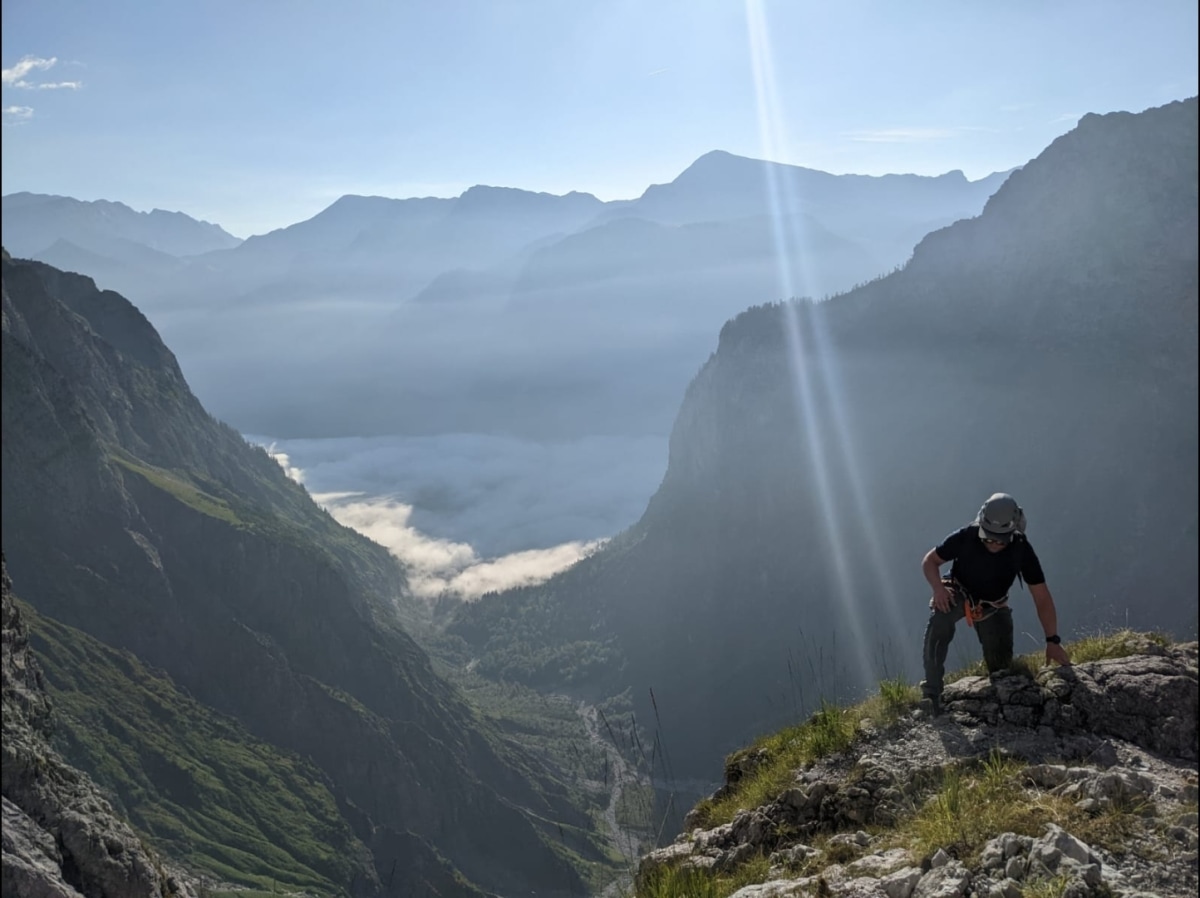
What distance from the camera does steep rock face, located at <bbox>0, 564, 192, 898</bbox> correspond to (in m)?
13.9

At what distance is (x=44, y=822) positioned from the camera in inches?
640

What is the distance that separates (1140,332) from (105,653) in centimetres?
15953

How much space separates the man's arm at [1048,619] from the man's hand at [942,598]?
4.26 ft

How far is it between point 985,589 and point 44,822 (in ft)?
58.5

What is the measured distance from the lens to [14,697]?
17.5m

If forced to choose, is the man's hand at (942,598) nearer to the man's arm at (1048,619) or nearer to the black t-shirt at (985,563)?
the black t-shirt at (985,563)

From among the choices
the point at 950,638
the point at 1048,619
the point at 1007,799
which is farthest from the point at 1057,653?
the point at 1007,799

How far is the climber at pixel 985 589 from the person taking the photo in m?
14.2

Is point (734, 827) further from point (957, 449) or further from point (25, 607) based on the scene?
point (957, 449)

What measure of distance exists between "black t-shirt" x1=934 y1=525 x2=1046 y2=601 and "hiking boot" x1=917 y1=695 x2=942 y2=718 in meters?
1.92

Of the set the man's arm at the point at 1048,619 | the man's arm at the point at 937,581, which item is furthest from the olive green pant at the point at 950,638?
the man's arm at the point at 1048,619

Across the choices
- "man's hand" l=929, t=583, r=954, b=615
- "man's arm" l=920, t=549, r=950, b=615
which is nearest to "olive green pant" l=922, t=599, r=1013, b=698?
"man's hand" l=929, t=583, r=954, b=615

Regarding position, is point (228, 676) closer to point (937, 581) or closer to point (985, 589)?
point (937, 581)

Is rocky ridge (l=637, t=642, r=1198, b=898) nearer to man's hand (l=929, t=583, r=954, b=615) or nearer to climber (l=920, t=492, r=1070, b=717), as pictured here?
climber (l=920, t=492, r=1070, b=717)
